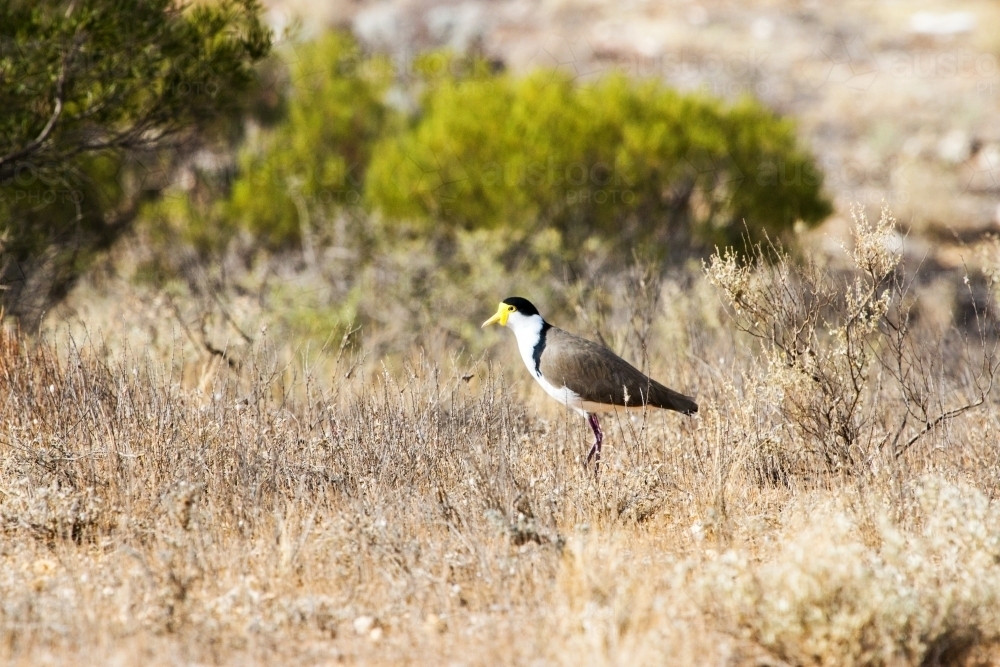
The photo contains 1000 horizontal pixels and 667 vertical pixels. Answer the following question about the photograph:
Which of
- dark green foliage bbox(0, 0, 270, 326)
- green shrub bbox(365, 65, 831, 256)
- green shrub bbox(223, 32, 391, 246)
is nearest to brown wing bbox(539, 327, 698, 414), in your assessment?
dark green foliage bbox(0, 0, 270, 326)

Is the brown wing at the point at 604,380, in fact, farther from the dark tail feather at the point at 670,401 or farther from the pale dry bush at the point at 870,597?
the pale dry bush at the point at 870,597

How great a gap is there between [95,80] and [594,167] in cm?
770

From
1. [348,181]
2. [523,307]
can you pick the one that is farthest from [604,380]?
[348,181]

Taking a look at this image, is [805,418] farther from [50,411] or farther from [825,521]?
[50,411]

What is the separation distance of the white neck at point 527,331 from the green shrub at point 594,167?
6.31m

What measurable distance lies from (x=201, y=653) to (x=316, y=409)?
2104mm

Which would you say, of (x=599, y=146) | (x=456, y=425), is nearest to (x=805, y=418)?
(x=456, y=425)

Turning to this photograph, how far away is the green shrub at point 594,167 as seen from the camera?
43.8ft

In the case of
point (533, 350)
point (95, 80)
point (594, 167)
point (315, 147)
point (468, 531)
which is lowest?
point (468, 531)

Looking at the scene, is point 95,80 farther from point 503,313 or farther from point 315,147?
point 315,147

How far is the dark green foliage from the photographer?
734cm

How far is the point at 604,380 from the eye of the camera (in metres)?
5.88

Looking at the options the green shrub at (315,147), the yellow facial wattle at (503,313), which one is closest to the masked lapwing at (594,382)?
the yellow facial wattle at (503,313)

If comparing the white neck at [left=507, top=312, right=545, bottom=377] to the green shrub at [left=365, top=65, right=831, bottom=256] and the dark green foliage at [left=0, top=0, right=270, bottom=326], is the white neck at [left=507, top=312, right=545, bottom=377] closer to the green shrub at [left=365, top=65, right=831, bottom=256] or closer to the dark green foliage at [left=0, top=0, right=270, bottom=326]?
the dark green foliage at [left=0, top=0, right=270, bottom=326]
